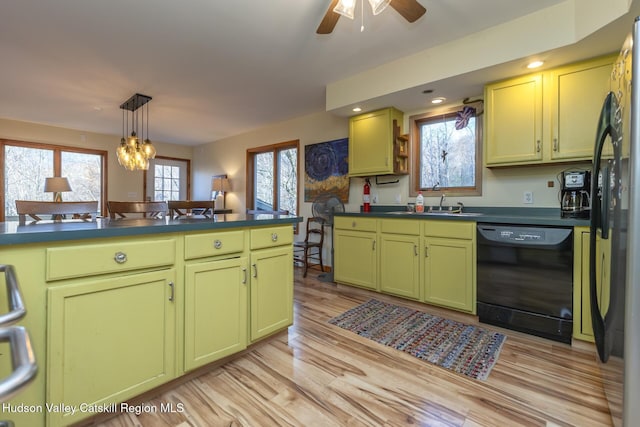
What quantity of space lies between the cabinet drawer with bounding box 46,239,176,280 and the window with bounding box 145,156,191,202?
5.57 meters

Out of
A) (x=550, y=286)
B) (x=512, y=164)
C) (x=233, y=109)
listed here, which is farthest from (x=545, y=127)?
(x=233, y=109)

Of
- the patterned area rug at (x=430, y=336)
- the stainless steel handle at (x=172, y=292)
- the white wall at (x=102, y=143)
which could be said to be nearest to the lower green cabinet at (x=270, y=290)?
the stainless steel handle at (x=172, y=292)

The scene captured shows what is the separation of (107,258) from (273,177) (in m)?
4.04

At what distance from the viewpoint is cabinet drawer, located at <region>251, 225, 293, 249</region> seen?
6.23ft

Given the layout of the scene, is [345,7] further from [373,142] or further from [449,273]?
[449,273]

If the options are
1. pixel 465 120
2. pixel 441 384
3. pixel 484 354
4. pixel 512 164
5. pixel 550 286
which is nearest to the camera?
pixel 441 384

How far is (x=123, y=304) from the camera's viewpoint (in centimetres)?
134

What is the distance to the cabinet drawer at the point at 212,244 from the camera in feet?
5.15

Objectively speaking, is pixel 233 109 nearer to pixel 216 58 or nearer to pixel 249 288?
pixel 216 58

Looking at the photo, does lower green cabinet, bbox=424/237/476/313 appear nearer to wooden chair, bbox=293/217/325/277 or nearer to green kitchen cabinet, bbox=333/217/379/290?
green kitchen cabinet, bbox=333/217/379/290

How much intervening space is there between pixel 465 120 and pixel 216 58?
251 centimetres

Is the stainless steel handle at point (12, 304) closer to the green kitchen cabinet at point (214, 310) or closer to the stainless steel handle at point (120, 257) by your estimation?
the stainless steel handle at point (120, 257)

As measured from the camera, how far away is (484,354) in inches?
77.5

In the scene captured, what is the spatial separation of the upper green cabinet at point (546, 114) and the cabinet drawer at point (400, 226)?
0.85m
